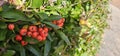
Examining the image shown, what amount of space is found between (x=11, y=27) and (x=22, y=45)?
0.71 feet

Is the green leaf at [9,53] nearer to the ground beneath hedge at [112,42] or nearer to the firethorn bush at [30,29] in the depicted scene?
the firethorn bush at [30,29]

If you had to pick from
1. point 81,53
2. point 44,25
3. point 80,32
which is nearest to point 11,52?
point 44,25

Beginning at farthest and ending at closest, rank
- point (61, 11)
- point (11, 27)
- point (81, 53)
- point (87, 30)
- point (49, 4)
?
point (81, 53)
point (87, 30)
point (61, 11)
point (49, 4)
point (11, 27)

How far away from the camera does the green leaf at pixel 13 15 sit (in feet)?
7.35

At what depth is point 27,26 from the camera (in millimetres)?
2309

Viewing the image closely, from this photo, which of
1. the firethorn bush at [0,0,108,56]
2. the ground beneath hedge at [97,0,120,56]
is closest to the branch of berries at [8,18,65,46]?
the firethorn bush at [0,0,108,56]

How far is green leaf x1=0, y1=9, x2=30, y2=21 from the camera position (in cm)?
224

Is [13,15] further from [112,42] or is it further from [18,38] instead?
[112,42]

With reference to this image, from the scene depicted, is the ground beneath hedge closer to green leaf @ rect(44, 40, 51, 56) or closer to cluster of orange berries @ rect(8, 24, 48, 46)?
green leaf @ rect(44, 40, 51, 56)

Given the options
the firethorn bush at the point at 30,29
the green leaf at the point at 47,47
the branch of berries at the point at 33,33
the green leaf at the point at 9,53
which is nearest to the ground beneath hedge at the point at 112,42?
the firethorn bush at the point at 30,29

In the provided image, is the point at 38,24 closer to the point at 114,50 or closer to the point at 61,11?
the point at 61,11

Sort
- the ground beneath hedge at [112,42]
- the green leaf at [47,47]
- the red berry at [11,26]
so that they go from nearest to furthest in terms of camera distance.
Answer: the red berry at [11,26]
the green leaf at [47,47]
the ground beneath hedge at [112,42]

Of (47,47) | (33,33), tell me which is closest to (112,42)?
(47,47)

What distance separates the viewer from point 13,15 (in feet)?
7.44
